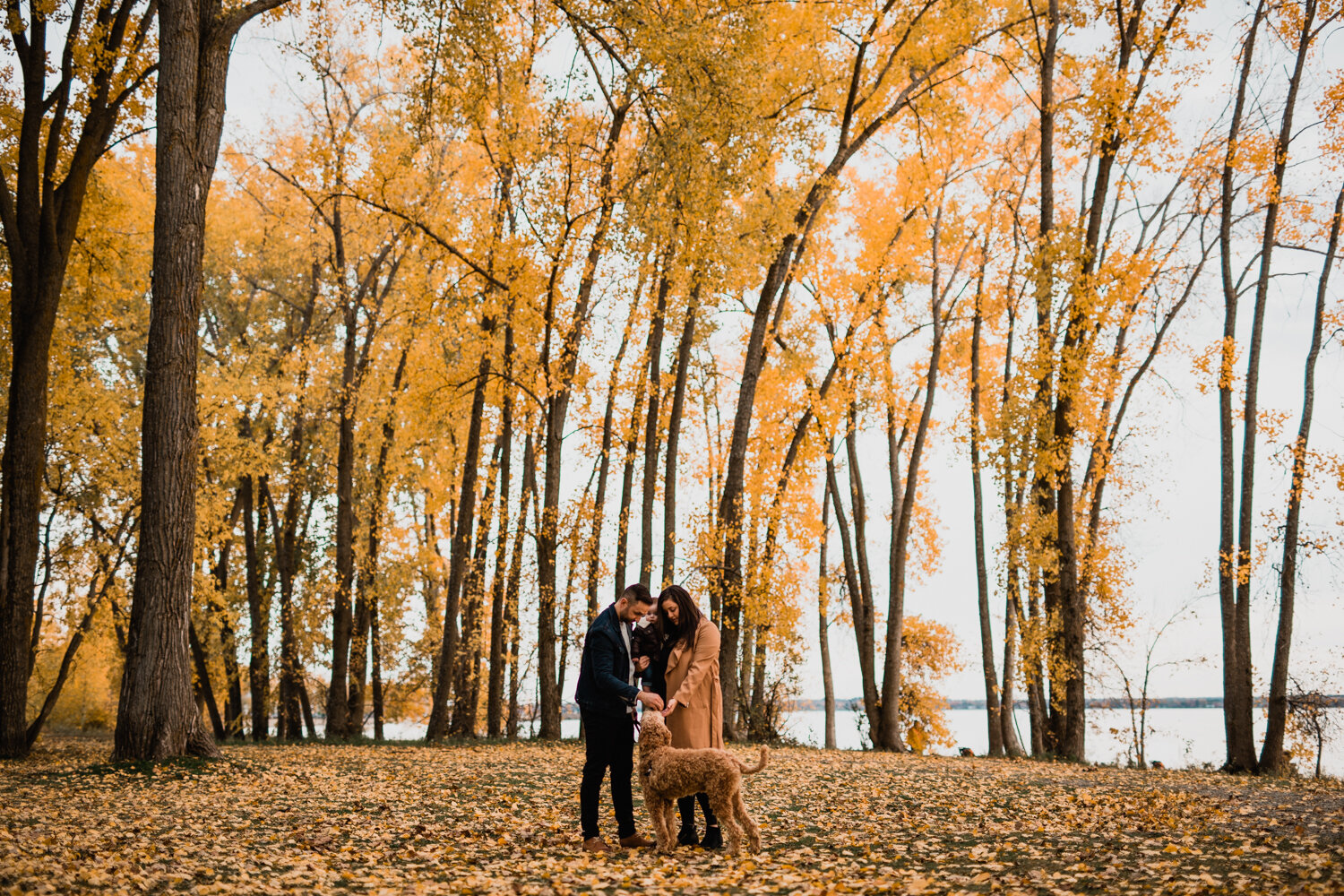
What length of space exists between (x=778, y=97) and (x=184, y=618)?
11414 millimetres

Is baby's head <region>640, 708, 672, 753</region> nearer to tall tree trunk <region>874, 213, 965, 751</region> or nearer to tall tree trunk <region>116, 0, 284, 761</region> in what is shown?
tall tree trunk <region>116, 0, 284, 761</region>

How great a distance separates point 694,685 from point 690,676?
2.8 inches

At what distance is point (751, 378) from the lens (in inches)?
515

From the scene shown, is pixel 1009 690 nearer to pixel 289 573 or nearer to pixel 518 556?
pixel 518 556

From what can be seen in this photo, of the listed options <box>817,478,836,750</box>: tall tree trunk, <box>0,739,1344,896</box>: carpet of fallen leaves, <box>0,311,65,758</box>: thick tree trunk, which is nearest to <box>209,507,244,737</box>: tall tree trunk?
<box>0,311,65,758</box>: thick tree trunk

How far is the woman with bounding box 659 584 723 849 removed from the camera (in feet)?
17.4

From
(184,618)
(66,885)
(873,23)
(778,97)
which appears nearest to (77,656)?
(184,618)

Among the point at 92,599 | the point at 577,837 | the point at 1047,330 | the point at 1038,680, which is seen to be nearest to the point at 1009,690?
the point at 1038,680

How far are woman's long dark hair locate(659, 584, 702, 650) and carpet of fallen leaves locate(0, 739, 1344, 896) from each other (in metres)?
1.28

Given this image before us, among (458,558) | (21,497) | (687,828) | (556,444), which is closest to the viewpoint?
(687,828)

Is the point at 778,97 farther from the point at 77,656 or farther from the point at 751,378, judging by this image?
the point at 77,656

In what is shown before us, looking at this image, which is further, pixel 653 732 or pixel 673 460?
pixel 673 460

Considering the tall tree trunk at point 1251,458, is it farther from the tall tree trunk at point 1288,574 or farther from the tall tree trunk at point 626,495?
the tall tree trunk at point 626,495

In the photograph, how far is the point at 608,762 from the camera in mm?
5359
